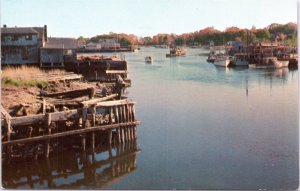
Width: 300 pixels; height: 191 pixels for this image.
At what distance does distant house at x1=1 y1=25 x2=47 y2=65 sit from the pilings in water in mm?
21353

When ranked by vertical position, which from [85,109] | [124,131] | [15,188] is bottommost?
[15,188]

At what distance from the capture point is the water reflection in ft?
36.9

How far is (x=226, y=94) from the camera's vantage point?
25.4 metres

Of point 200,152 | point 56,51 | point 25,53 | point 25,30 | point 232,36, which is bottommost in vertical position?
point 200,152

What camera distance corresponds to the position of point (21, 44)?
34656 mm

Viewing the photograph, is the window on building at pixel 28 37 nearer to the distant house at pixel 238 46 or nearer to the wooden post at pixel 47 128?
the wooden post at pixel 47 128

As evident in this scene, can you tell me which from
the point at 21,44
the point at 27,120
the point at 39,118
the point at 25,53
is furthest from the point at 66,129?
the point at 25,53

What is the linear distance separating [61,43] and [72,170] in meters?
26.1

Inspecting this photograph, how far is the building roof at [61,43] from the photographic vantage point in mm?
36156

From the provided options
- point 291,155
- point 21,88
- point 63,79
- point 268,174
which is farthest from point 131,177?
point 63,79

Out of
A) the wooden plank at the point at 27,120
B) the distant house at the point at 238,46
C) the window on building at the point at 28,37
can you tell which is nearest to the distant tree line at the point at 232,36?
the distant house at the point at 238,46

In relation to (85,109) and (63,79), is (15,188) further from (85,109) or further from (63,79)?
(63,79)

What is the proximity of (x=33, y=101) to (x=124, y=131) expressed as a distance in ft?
13.4

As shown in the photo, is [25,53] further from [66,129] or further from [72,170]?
[72,170]
